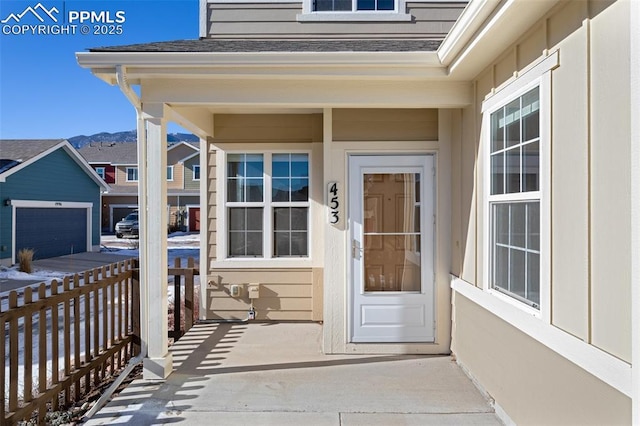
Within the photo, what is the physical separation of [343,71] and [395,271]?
2155mm

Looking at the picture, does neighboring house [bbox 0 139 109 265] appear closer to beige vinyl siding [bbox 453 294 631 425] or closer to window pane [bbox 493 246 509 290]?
beige vinyl siding [bbox 453 294 631 425]

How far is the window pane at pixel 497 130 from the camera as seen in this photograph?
328 centimetres

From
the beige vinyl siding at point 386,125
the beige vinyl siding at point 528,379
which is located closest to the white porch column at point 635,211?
the beige vinyl siding at point 528,379

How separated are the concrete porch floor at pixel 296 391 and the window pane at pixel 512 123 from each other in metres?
2.08

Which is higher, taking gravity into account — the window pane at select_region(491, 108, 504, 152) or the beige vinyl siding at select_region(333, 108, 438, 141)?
the beige vinyl siding at select_region(333, 108, 438, 141)

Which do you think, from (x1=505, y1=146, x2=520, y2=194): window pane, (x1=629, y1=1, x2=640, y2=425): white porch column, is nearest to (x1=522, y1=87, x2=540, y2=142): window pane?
(x1=505, y1=146, x2=520, y2=194): window pane

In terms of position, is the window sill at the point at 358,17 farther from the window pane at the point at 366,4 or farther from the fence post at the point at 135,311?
the fence post at the point at 135,311

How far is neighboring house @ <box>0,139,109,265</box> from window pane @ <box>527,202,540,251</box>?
15286 mm

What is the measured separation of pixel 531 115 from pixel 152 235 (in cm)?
328

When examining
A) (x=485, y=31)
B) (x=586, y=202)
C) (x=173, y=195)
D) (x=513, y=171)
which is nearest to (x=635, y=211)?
(x=586, y=202)

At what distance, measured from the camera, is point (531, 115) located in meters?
2.80

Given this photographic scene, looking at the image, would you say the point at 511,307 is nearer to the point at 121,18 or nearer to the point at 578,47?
the point at 578,47

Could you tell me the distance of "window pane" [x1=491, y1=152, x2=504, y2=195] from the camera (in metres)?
3.27

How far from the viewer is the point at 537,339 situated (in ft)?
8.55
